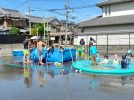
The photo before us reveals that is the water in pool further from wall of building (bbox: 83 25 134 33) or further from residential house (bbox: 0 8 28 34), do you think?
residential house (bbox: 0 8 28 34)

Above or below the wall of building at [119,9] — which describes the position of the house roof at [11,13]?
above

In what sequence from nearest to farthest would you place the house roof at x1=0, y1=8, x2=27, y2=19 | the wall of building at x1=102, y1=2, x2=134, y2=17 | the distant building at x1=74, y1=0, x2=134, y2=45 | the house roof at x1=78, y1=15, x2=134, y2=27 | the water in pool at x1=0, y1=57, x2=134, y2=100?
the water in pool at x1=0, y1=57, x2=134, y2=100, the distant building at x1=74, y1=0, x2=134, y2=45, the house roof at x1=78, y1=15, x2=134, y2=27, the wall of building at x1=102, y1=2, x2=134, y2=17, the house roof at x1=0, y1=8, x2=27, y2=19

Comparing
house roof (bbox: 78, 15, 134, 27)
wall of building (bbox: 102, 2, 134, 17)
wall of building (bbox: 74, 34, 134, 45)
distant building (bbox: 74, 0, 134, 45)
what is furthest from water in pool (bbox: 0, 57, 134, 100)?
wall of building (bbox: 102, 2, 134, 17)

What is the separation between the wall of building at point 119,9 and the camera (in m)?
38.6

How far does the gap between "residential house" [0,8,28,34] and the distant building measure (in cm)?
2474

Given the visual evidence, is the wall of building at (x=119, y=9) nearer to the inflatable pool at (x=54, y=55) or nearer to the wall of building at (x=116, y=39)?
the wall of building at (x=116, y=39)

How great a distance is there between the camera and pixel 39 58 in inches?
781

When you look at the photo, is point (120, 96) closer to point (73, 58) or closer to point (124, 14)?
point (73, 58)

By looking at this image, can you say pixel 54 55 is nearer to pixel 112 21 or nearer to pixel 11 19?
pixel 112 21

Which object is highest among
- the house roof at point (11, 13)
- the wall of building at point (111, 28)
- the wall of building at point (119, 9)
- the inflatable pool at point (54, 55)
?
the house roof at point (11, 13)

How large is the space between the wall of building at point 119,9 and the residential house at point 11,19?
82.5 feet

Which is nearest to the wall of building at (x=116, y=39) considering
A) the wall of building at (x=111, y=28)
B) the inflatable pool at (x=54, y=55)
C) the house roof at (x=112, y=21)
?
the house roof at (x=112, y=21)

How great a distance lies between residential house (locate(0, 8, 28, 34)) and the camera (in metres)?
62.4

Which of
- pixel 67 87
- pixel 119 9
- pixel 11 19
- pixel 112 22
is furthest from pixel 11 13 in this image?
pixel 67 87
